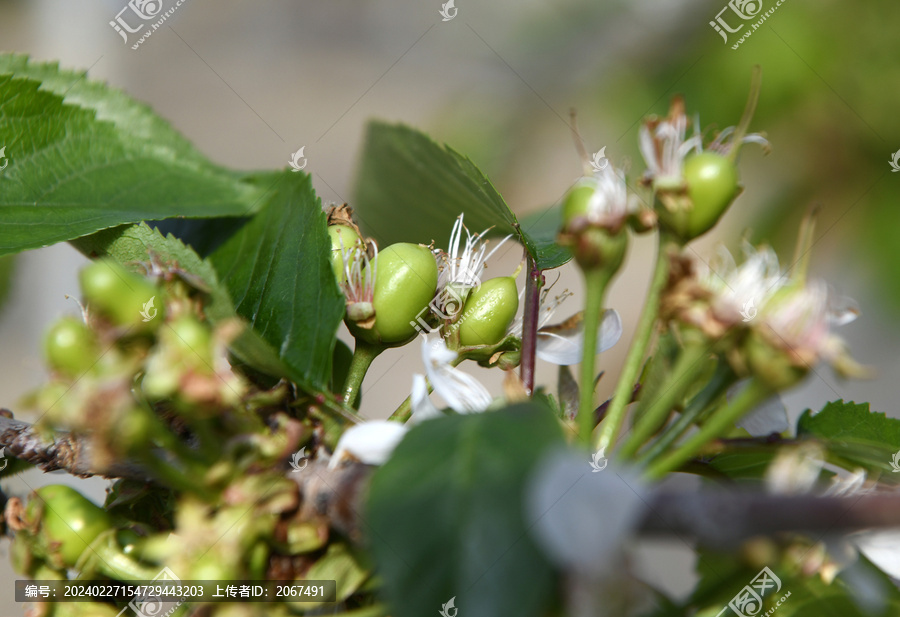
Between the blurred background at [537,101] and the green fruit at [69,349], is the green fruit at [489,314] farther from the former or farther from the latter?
the green fruit at [69,349]

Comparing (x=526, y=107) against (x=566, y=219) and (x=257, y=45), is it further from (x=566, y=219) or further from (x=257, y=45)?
(x=566, y=219)

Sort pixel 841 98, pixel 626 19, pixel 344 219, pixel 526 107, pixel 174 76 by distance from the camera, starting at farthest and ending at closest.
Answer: pixel 174 76 → pixel 526 107 → pixel 626 19 → pixel 841 98 → pixel 344 219

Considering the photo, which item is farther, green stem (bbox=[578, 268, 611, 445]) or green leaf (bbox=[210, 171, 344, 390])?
green leaf (bbox=[210, 171, 344, 390])

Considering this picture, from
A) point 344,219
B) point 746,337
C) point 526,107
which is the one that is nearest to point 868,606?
point 746,337

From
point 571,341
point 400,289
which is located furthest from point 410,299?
point 571,341

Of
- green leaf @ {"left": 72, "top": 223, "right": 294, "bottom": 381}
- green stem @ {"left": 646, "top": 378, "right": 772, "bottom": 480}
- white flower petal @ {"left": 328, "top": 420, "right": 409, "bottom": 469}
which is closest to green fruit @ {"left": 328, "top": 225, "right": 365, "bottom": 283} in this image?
green leaf @ {"left": 72, "top": 223, "right": 294, "bottom": 381}

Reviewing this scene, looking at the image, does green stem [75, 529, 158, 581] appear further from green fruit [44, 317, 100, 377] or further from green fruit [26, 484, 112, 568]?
green fruit [44, 317, 100, 377]

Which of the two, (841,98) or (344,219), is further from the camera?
(841,98)
